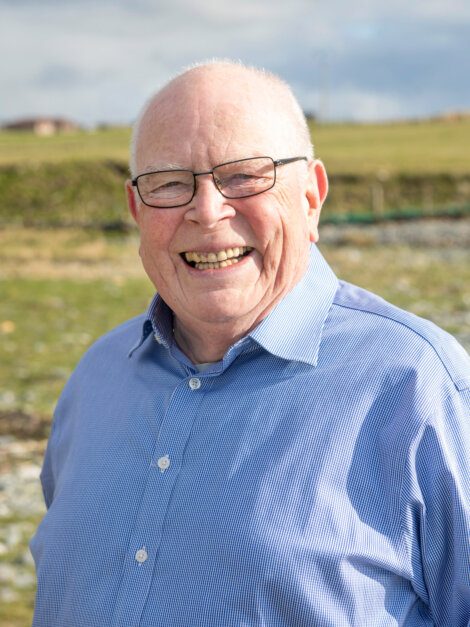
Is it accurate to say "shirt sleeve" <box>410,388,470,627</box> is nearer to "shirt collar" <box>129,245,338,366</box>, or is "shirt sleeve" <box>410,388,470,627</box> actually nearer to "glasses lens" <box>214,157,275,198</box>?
"shirt collar" <box>129,245,338,366</box>

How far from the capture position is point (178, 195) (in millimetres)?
3084

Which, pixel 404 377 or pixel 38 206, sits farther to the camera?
pixel 38 206

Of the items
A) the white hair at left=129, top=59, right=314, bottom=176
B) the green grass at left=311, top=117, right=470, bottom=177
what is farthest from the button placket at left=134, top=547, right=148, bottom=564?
the green grass at left=311, top=117, right=470, bottom=177

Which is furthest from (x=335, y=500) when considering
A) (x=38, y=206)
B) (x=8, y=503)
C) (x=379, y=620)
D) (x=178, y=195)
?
(x=38, y=206)

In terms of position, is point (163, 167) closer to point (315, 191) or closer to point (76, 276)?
point (315, 191)

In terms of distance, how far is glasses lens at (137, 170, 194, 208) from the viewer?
3057 mm

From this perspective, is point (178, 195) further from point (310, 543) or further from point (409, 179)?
point (409, 179)

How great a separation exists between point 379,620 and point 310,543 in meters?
0.28

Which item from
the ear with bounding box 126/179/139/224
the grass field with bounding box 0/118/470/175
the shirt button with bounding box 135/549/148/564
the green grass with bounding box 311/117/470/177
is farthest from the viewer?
the grass field with bounding box 0/118/470/175

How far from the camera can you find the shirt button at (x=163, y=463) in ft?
9.63

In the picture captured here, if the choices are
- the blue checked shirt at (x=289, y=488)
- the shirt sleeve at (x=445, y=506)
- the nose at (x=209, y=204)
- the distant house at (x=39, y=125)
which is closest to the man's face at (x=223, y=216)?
the nose at (x=209, y=204)

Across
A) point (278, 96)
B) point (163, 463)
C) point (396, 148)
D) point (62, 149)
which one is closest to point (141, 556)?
point (163, 463)

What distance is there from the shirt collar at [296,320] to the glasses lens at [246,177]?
335 millimetres

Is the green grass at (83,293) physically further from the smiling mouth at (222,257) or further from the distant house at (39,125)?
the distant house at (39,125)
